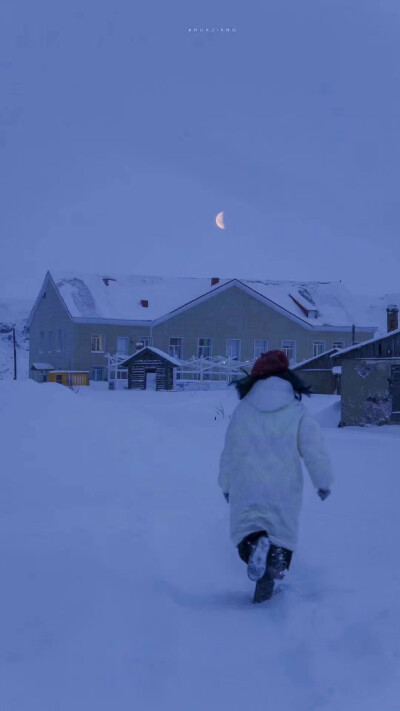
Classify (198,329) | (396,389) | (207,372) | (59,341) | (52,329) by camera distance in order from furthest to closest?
(52,329) → (59,341) → (198,329) → (207,372) → (396,389)

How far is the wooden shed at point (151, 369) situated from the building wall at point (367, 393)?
18.4m

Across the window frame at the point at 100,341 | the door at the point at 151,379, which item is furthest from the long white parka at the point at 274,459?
the window frame at the point at 100,341

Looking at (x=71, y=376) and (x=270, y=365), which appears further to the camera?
(x=71, y=376)

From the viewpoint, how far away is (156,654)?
446cm

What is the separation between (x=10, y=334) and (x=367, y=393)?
348ft

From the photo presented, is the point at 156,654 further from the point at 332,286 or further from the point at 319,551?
the point at 332,286

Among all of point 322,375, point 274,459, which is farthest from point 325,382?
point 274,459

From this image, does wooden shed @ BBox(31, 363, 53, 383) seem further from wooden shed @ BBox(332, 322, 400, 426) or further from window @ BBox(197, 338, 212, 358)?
wooden shed @ BBox(332, 322, 400, 426)

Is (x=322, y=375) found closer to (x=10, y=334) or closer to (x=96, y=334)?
→ (x=96, y=334)

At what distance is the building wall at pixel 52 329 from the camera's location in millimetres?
50938

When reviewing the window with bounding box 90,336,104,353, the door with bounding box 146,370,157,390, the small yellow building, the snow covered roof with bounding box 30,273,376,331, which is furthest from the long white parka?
the window with bounding box 90,336,104,353

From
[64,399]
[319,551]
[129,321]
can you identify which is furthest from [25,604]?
[129,321]

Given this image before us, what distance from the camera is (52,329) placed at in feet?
176

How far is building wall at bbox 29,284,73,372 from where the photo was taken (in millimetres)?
50938
